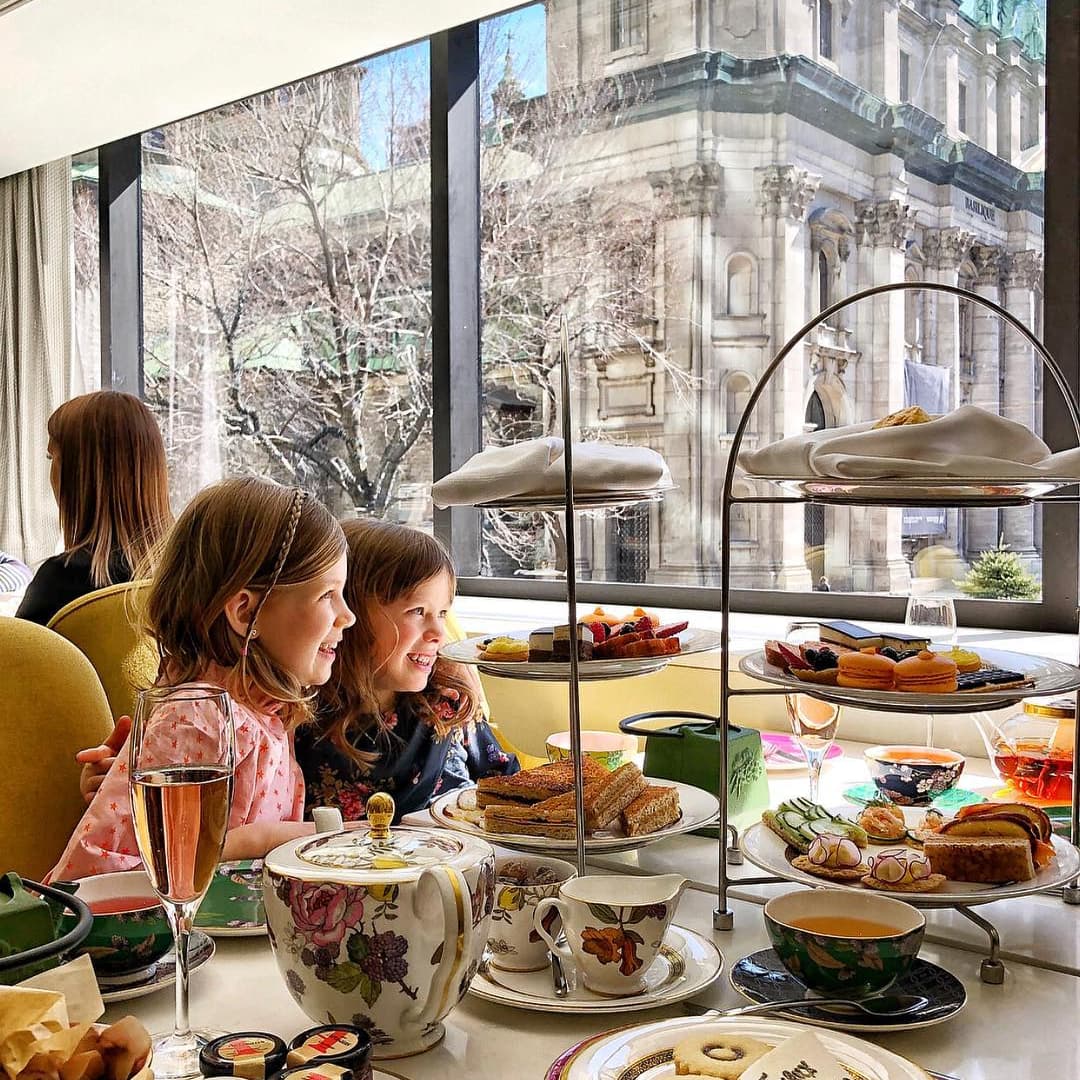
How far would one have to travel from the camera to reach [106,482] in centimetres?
238

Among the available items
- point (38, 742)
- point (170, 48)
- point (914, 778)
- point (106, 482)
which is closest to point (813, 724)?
point (914, 778)

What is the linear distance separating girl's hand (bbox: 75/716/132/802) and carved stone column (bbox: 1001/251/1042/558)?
175 centimetres

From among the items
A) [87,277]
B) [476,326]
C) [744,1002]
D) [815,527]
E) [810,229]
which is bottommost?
[744,1002]

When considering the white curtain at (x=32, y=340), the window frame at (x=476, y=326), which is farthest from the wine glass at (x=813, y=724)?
the white curtain at (x=32, y=340)

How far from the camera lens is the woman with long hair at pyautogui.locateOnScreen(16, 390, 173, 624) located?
7.70 feet

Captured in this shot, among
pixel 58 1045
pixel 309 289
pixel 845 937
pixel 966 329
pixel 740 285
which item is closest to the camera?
pixel 58 1045

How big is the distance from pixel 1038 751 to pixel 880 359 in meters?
1.40

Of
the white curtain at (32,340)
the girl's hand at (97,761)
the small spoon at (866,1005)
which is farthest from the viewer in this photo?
the white curtain at (32,340)

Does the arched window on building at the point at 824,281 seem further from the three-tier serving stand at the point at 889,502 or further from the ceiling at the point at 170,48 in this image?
the three-tier serving stand at the point at 889,502

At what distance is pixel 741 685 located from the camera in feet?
6.61

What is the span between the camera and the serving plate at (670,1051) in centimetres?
65

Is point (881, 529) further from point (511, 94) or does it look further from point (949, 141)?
point (511, 94)

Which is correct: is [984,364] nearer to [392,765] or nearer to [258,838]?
[392,765]

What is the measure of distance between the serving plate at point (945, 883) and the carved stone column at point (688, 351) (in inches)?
72.4
